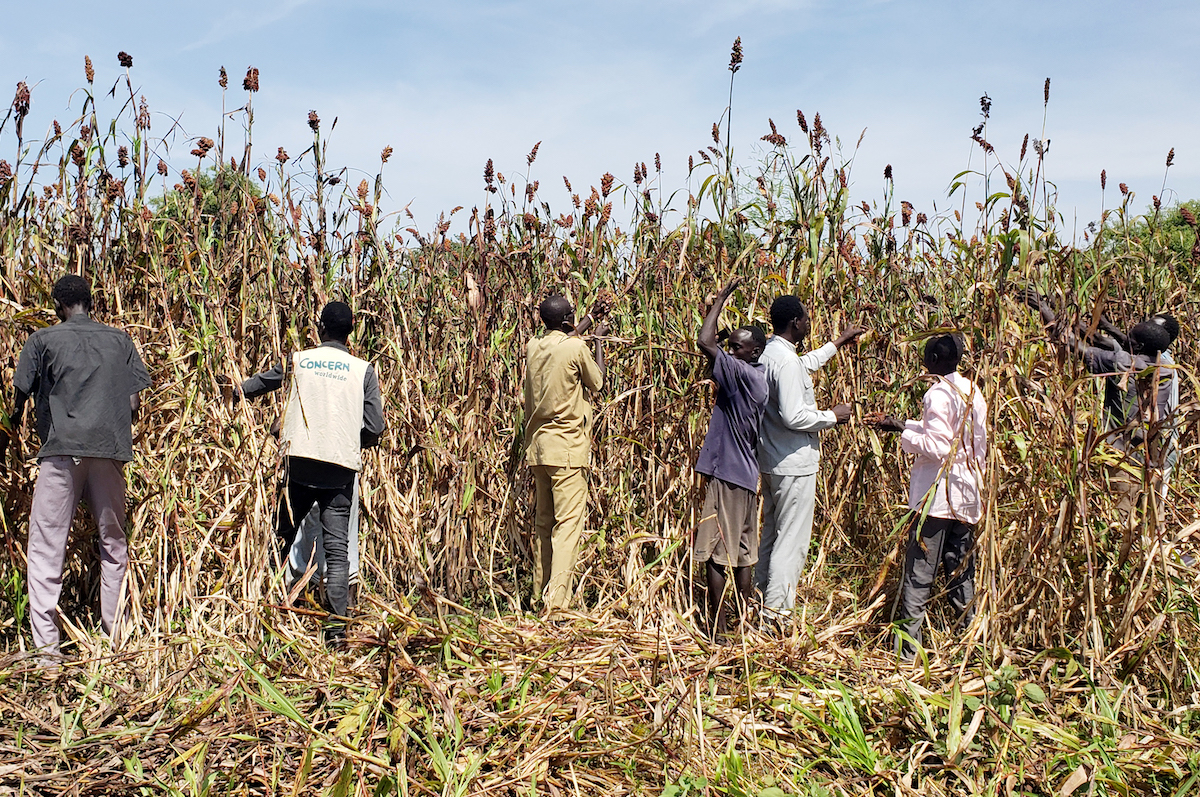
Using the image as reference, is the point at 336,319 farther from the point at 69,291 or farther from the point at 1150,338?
the point at 1150,338

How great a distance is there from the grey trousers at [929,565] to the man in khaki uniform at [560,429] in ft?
4.75

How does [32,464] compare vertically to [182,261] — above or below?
below

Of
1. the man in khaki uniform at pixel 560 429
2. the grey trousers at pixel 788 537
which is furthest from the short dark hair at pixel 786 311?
the man in khaki uniform at pixel 560 429

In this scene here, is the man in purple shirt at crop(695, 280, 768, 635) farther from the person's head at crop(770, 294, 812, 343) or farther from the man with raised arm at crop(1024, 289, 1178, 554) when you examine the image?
the man with raised arm at crop(1024, 289, 1178, 554)

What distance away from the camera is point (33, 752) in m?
2.57

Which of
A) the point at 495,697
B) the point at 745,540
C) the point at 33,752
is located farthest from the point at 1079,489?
the point at 33,752

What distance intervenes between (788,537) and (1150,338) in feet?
6.62

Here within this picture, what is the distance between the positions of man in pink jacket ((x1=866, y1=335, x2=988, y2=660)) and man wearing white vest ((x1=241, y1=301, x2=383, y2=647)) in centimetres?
222

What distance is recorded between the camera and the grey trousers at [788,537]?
3914 millimetres

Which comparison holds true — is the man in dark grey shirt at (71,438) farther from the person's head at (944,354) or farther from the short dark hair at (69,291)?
the person's head at (944,354)

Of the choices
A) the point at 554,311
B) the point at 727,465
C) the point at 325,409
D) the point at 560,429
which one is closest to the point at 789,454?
the point at 727,465

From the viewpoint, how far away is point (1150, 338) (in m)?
4.21

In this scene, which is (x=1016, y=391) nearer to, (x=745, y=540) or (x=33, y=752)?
(x=745, y=540)

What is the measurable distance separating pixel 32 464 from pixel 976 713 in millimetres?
3630
